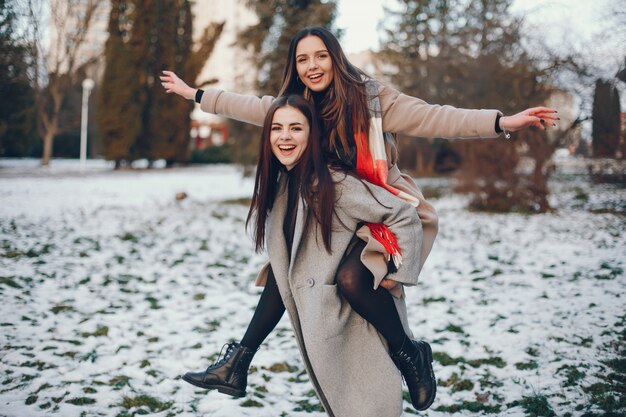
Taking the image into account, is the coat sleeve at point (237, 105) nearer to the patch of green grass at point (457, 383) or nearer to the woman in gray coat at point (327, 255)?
the woman in gray coat at point (327, 255)

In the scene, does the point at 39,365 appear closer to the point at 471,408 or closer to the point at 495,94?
the point at 471,408

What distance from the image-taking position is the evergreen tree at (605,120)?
8.66 meters

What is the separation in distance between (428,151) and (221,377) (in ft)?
79.1

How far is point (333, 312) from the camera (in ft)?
8.09

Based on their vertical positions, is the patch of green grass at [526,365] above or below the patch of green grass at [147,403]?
above

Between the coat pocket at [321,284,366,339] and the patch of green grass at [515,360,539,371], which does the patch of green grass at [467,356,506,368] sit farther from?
the coat pocket at [321,284,366,339]

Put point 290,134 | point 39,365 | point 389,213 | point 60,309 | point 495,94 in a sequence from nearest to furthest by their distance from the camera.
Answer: point 389,213 → point 290,134 → point 39,365 → point 60,309 → point 495,94

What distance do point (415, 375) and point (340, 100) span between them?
1.36m

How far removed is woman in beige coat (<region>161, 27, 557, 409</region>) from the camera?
2.51 m

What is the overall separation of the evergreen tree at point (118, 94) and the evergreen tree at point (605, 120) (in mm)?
23545

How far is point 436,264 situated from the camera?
23.8 feet

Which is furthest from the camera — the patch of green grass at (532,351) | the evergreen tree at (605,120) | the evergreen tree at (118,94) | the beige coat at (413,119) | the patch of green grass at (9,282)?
the evergreen tree at (118,94)

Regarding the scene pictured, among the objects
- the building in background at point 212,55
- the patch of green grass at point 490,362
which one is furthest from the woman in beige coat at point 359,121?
the building in background at point 212,55

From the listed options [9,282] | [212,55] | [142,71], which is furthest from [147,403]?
[212,55]
